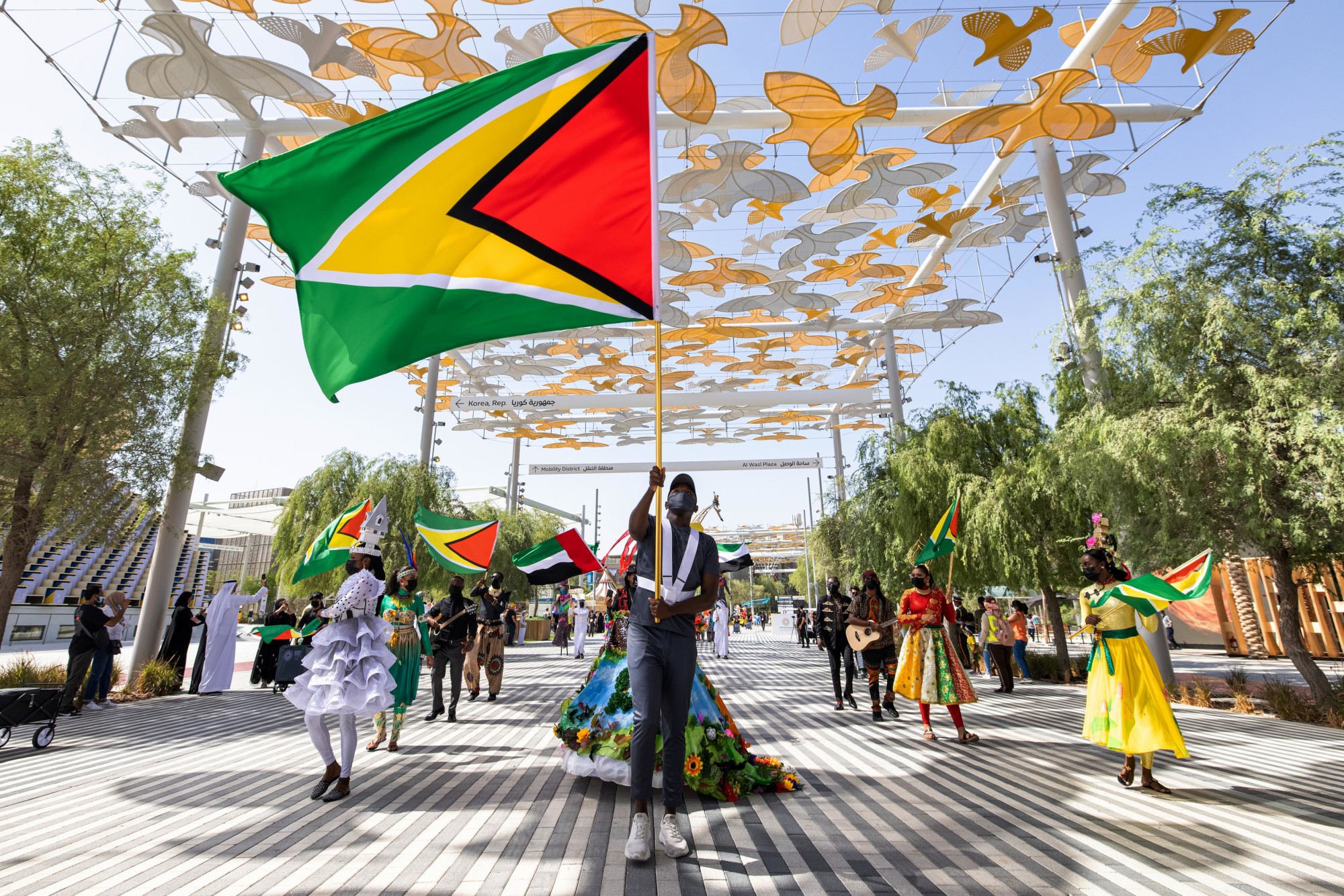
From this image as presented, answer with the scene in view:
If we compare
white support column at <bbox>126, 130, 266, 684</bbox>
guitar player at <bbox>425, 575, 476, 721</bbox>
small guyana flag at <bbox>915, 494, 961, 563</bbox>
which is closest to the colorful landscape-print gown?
guitar player at <bbox>425, 575, 476, 721</bbox>

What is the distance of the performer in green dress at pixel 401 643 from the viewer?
21.1 ft

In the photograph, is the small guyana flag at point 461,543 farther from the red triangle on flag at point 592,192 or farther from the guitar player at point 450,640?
the red triangle on flag at point 592,192

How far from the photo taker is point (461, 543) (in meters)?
10.2

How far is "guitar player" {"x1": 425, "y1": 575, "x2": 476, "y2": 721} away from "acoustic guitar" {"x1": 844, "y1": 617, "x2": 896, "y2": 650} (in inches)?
191

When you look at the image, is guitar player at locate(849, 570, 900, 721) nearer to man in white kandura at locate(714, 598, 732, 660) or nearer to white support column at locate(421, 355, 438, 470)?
man in white kandura at locate(714, 598, 732, 660)

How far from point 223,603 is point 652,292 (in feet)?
37.4

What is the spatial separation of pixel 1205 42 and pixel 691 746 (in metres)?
12.5

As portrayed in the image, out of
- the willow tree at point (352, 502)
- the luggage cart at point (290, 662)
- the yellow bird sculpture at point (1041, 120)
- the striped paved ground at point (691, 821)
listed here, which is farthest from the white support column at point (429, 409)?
the yellow bird sculpture at point (1041, 120)

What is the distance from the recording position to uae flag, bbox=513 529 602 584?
1048 centimetres

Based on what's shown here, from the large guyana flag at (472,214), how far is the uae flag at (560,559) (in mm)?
6889

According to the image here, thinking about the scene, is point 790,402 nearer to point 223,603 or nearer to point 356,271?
point 223,603

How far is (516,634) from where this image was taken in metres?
28.5

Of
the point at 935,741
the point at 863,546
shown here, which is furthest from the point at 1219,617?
the point at 935,741

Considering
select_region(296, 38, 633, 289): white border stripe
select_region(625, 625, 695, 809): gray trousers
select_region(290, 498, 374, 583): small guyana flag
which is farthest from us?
select_region(290, 498, 374, 583): small guyana flag
